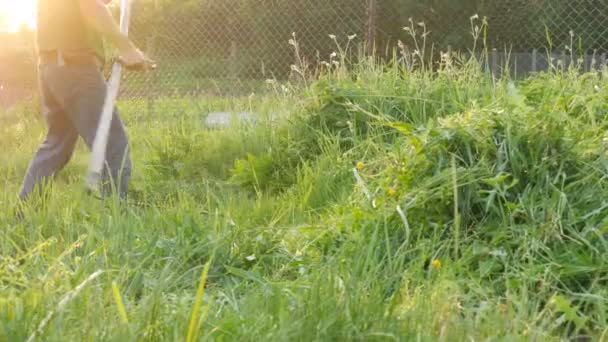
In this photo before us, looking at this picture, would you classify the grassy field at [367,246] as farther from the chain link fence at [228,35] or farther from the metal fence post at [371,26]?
the chain link fence at [228,35]

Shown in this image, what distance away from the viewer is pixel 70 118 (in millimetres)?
4777

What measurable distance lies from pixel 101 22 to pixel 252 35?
7626mm

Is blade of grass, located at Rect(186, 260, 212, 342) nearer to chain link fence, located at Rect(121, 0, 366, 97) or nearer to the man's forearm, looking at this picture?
the man's forearm

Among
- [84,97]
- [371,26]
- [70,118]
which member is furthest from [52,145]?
[371,26]

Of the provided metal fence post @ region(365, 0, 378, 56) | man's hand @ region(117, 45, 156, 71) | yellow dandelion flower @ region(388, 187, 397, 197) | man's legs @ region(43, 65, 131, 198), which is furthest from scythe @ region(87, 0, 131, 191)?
metal fence post @ region(365, 0, 378, 56)

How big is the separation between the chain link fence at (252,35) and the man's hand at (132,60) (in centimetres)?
526

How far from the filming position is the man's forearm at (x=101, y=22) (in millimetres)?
4488

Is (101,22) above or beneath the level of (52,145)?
above

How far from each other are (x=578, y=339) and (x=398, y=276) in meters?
0.60

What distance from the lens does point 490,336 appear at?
218 cm

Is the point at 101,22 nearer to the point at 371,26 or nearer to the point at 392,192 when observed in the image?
the point at 392,192

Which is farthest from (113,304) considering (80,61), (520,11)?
(520,11)

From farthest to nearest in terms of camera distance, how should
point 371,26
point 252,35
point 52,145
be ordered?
point 252,35 < point 371,26 < point 52,145

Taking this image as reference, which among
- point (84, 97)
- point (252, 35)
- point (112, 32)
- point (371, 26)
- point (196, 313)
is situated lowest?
point (252, 35)
